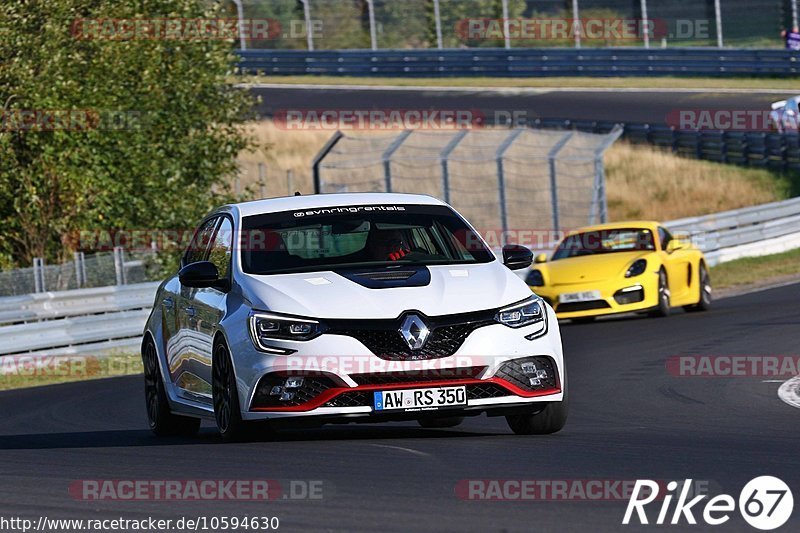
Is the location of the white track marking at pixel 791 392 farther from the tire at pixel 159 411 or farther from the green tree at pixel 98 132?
the green tree at pixel 98 132

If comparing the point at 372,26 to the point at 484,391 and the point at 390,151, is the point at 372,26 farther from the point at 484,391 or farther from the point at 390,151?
the point at 484,391

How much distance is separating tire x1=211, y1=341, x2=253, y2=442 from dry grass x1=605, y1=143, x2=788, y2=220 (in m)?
28.5

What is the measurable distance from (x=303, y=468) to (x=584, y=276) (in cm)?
1292

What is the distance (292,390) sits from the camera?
30.5 feet

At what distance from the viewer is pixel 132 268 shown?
2370cm

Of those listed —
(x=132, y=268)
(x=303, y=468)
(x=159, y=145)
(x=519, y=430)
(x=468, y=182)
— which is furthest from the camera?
(x=468, y=182)

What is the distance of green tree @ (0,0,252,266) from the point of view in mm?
25016

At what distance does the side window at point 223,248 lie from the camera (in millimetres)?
10477

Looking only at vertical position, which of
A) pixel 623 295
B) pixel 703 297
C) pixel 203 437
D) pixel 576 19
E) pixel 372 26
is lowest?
pixel 703 297

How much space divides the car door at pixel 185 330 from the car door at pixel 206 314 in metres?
0.01

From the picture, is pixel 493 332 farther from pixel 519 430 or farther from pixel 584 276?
pixel 584 276

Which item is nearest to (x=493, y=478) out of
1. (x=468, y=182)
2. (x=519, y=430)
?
(x=519, y=430)

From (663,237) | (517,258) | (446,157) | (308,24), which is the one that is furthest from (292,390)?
(308,24)

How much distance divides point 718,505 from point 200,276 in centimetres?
424
